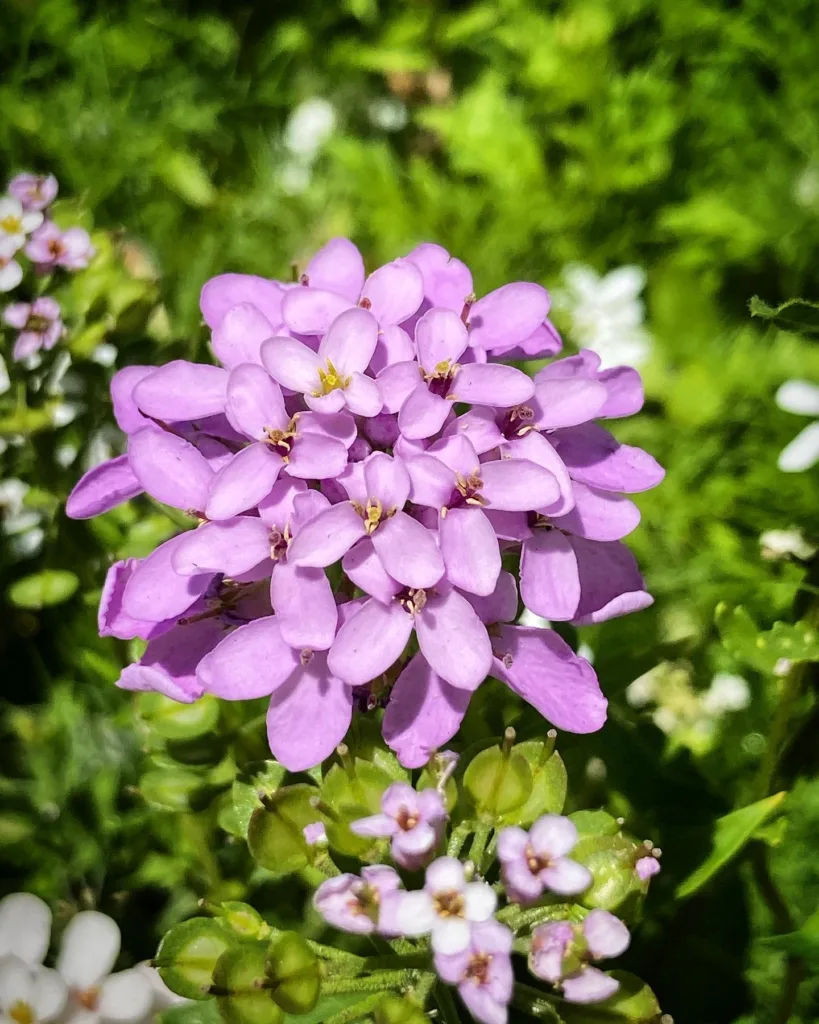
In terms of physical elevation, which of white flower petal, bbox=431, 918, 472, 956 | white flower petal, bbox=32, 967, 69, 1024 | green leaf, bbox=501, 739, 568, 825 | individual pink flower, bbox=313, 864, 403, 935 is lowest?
white flower petal, bbox=32, 967, 69, 1024

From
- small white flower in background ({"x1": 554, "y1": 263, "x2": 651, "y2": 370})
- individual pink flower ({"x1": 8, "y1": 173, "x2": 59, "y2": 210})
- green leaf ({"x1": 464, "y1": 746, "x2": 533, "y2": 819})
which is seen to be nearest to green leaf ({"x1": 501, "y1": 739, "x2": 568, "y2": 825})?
green leaf ({"x1": 464, "y1": 746, "x2": 533, "y2": 819})

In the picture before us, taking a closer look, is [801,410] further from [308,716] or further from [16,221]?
[16,221]

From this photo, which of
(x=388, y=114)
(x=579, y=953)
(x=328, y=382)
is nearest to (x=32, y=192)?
(x=328, y=382)

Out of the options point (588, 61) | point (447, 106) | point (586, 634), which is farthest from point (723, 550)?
point (447, 106)

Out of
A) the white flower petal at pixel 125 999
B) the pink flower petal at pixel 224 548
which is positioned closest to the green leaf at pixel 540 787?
the pink flower petal at pixel 224 548

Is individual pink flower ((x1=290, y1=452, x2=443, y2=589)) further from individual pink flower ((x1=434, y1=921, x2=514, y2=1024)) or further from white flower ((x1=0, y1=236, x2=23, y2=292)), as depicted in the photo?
white flower ((x1=0, y1=236, x2=23, y2=292))

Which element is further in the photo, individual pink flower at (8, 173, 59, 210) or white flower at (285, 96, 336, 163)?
white flower at (285, 96, 336, 163)
